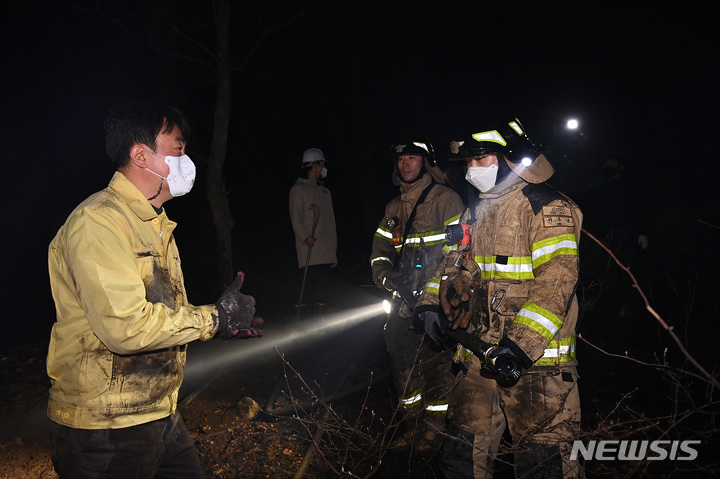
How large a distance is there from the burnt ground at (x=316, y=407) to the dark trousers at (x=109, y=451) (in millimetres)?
996

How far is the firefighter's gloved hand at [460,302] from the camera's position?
3.09 meters

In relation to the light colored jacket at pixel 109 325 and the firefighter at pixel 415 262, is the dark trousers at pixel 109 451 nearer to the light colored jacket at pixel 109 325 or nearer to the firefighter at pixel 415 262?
the light colored jacket at pixel 109 325

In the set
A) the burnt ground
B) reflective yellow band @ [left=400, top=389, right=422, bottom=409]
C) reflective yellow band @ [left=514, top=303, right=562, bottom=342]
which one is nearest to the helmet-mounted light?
reflective yellow band @ [left=514, top=303, right=562, bottom=342]

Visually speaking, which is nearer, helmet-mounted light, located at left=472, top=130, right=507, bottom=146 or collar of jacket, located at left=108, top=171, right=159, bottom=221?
collar of jacket, located at left=108, top=171, right=159, bottom=221

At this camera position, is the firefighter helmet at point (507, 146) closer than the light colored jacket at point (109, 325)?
No

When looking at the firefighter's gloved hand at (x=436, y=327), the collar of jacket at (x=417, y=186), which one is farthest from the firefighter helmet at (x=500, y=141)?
the collar of jacket at (x=417, y=186)

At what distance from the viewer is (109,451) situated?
215cm

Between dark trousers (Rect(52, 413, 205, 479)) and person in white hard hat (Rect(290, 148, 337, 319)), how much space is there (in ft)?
18.2

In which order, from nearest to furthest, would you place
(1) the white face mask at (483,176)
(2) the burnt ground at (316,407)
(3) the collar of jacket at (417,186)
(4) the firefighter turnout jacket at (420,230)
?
1. (1) the white face mask at (483,176)
2. (2) the burnt ground at (316,407)
3. (4) the firefighter turnout jacket at (420,230)
4. (3) the collar of jacket at (417,186)

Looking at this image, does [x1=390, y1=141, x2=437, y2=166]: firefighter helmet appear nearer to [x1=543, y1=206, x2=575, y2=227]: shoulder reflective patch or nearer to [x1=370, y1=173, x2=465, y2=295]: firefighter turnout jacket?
[x1=370, y1=173, x2=465, y2=295]: firefighter turnout jacket

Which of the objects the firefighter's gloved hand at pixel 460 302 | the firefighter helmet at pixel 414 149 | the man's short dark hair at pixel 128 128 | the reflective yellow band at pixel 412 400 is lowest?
the reflective yellow band at pixel 412 400

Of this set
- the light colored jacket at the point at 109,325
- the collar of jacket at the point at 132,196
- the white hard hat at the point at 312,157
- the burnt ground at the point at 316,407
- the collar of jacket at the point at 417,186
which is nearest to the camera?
the light colored jacket at the point at 109,325

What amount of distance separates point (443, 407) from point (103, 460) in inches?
120

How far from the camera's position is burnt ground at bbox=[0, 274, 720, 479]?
3906mm
